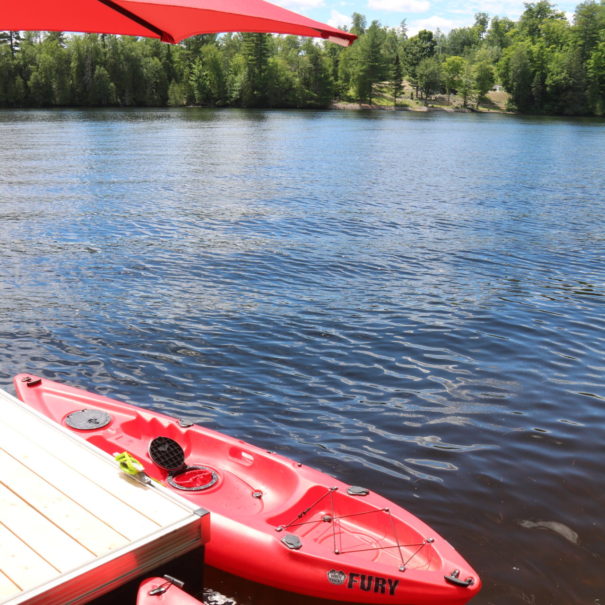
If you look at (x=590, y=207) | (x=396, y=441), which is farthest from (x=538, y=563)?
(x=590, y=207)

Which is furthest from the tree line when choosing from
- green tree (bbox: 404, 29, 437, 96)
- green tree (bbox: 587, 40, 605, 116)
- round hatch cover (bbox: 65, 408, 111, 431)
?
round hatch cover (bbox: 65, 408, 111, 431)

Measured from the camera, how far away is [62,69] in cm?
10556

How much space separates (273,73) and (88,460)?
125617mm

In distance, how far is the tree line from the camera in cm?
10625

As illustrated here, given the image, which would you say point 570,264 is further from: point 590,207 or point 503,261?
point 590,207

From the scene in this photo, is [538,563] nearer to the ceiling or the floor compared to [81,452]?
nearer to the floor

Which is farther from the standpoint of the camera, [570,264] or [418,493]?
[570,264]

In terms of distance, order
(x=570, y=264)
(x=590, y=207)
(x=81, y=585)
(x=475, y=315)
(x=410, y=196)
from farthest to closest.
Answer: (x=410, y=196) < (x=590, y=207) < (x=570, y=264) < (x=475, y=315) < (x=81, y=585)

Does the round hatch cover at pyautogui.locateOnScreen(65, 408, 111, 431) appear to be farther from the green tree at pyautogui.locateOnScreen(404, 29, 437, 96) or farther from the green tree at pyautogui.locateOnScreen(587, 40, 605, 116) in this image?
the green tree at pyautogui.locateOnScreen(404, 29, 437, 96)

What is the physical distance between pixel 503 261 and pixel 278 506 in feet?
42.4

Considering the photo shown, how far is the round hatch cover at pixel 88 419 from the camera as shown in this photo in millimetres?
7371

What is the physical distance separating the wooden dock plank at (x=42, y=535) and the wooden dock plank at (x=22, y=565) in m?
0.04

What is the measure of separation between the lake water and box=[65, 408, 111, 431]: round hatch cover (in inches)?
66.6

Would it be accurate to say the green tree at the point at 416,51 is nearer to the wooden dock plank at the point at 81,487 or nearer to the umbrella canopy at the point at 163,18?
the umbrella canopy at the point at 163,18
